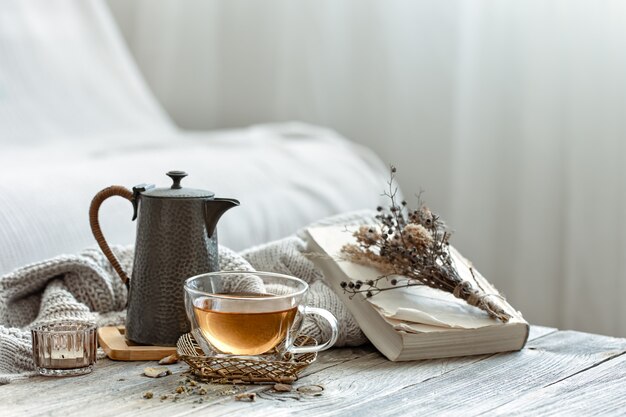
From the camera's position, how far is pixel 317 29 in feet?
7.35

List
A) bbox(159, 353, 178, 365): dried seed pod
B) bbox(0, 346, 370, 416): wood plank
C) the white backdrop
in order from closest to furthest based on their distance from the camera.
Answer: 1. bbox(0, 346, 370, 416): wood plank
2. bbox(159, 353, 178, 365): dried seed pod
3. the white backdrop

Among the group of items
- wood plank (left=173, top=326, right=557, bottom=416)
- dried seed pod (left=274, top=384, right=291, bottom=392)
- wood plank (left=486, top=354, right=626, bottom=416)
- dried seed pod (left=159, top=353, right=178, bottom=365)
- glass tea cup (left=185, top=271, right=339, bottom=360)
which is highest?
glass tea cup (left=185, top=271, right=339, bottom=360)

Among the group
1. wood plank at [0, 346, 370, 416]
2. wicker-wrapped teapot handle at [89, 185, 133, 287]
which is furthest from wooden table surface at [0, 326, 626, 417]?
wicker-wrapped teapot handle at [89, 185, 133, 287]

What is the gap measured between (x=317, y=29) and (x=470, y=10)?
402 mm

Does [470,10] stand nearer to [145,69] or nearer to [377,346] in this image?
[145,69]

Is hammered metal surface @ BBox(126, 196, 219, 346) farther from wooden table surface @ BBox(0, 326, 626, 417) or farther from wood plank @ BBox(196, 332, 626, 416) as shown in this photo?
wood plank @ BBox(196, 332, 626, 416)

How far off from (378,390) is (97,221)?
34 cm

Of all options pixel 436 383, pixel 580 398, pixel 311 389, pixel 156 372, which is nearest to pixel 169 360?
pixel 156 372

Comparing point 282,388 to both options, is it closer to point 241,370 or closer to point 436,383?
point 241,370

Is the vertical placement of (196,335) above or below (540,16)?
below

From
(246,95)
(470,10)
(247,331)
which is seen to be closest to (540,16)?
(470,10)

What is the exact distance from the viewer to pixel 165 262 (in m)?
0.89

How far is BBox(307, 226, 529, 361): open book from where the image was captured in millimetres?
905

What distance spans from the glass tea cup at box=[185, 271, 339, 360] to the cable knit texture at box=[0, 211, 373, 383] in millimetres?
97
